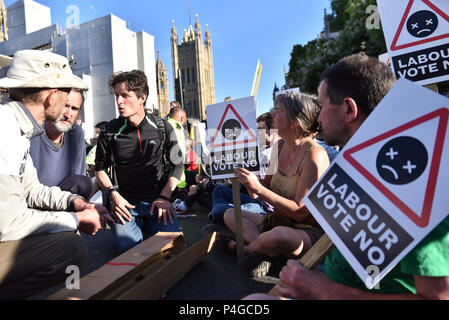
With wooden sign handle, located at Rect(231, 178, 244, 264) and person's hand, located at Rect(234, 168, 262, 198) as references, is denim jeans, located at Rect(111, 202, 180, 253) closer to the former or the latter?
wooden sign handle, located at Rect(231, 178, 244, 264)

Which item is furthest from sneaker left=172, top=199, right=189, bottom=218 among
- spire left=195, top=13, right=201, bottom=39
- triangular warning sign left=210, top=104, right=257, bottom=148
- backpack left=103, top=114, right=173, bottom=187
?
spire left=195, top=13, right=201, bottom=39

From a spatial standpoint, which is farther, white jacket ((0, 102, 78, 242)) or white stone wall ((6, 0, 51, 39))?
white stone wall ((6, 0, 51, 39))

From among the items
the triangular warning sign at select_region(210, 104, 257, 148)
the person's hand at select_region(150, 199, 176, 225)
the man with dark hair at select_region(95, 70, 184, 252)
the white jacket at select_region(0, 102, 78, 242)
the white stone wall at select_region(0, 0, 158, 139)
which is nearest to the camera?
the white jacket at select_region(0, 102, 78, 242)

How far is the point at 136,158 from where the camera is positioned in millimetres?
3145

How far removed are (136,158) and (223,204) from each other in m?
1.06

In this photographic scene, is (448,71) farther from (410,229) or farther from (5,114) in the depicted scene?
(5,114)

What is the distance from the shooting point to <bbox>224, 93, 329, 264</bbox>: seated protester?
228cm

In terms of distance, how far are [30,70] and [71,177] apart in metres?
1.26

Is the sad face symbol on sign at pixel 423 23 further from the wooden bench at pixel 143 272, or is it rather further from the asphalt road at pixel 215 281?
the wooden bench at pixel 143 272

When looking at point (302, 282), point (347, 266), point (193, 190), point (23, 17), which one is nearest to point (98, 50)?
point (23, 17)

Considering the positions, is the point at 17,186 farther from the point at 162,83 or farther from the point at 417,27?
the point at 162,83

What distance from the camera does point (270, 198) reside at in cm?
228

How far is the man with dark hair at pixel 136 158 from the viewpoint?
3000 millimetres

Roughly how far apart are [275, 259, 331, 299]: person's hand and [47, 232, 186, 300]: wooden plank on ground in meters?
1.01
